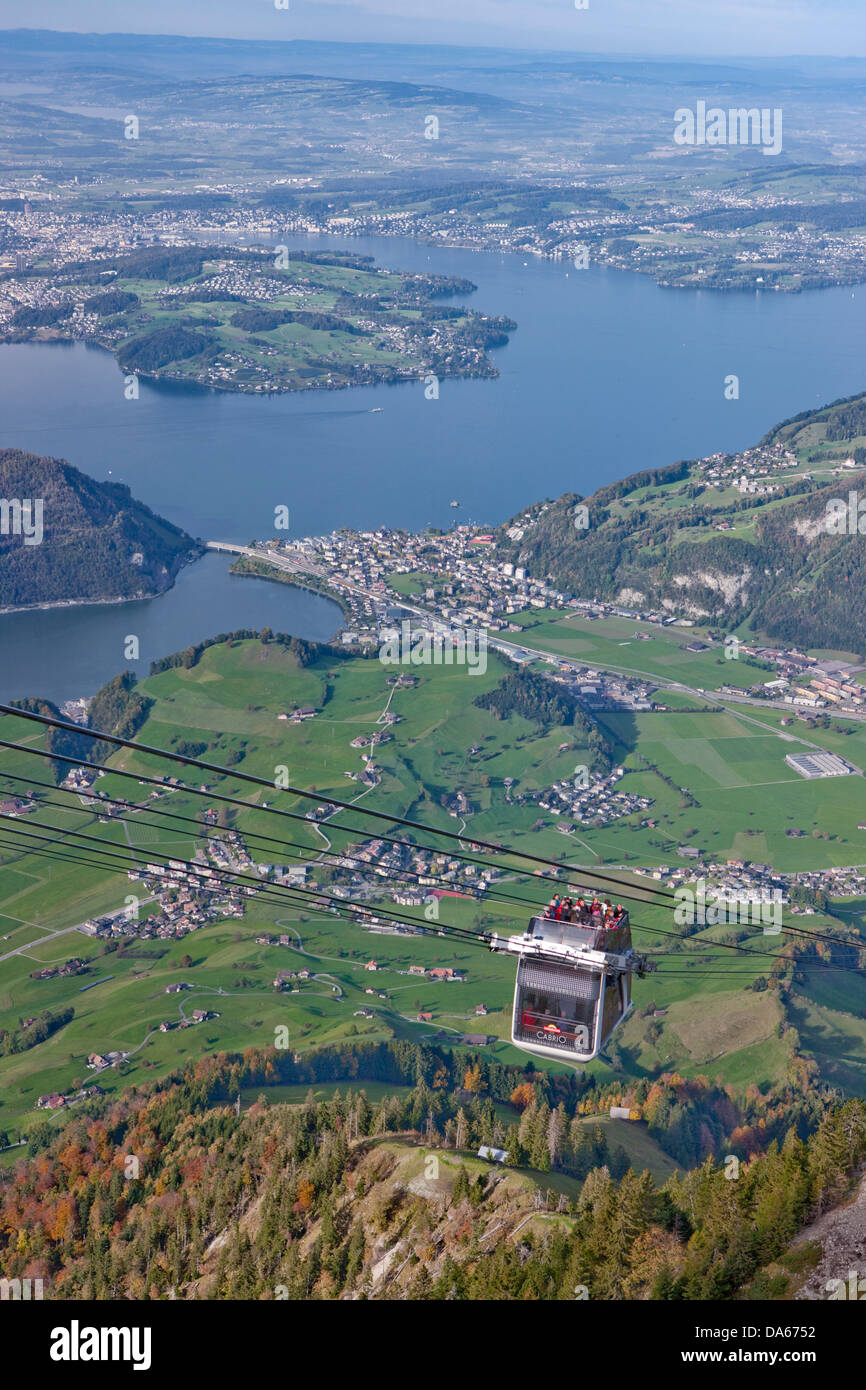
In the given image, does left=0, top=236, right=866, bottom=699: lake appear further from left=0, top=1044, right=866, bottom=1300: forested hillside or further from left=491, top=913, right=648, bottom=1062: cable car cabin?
left=491, top=913, right=648, bottom=1062: cable car cabin

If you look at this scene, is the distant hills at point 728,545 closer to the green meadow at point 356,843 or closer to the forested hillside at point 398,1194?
the green meadow at point 356,843

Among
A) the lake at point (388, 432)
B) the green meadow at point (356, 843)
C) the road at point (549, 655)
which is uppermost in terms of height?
the lake at point (388, 432)

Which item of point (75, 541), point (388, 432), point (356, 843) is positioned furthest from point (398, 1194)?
point (388, 432)

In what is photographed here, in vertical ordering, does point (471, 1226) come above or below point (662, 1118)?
above

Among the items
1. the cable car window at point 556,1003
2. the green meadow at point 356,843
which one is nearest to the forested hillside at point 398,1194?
the green meadow at point 356,843

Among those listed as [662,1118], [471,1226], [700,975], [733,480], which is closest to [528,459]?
Result: [733,480]
